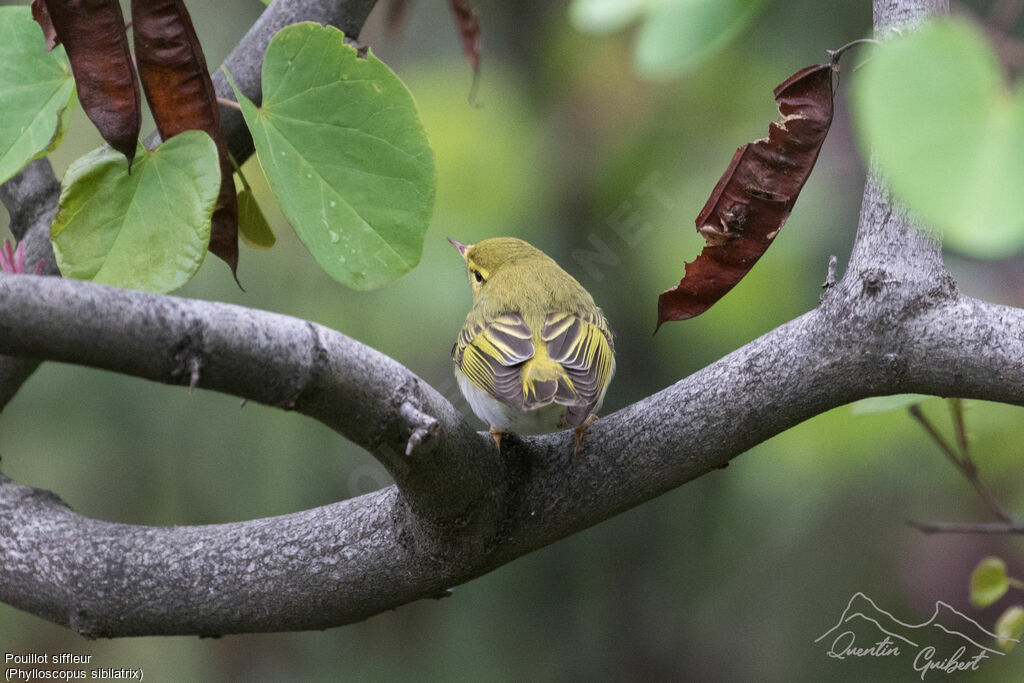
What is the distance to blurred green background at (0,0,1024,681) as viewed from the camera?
12.8 ft

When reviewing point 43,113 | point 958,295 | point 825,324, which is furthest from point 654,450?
point 43,113

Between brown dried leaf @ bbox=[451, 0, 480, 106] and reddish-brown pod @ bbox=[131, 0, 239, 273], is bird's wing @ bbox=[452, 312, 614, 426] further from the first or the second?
reddish-brown pod @ bbox=[131, 0, 239, 273]

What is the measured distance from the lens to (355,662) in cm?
433

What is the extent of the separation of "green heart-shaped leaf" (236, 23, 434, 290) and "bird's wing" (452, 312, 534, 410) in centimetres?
61

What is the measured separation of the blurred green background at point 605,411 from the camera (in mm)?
3895

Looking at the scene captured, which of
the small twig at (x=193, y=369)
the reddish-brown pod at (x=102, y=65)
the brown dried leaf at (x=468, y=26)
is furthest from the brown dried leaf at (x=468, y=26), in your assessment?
the small twig at (x=193, y=369)

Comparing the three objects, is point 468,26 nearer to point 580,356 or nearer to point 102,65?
point 580,356

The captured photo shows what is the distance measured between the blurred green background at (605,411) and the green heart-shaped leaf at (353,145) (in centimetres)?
221

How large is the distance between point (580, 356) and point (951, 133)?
1589mm

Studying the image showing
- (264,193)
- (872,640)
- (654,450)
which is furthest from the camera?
(264,193)

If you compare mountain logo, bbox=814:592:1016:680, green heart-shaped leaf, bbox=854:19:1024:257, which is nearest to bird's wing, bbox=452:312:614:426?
green heart-shaped leaf, bbox=854:19:1024:257

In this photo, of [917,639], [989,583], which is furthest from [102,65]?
[917,639]

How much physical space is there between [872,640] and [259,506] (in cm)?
277

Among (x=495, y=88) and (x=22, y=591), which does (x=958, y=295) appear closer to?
(x=22, y=591)
